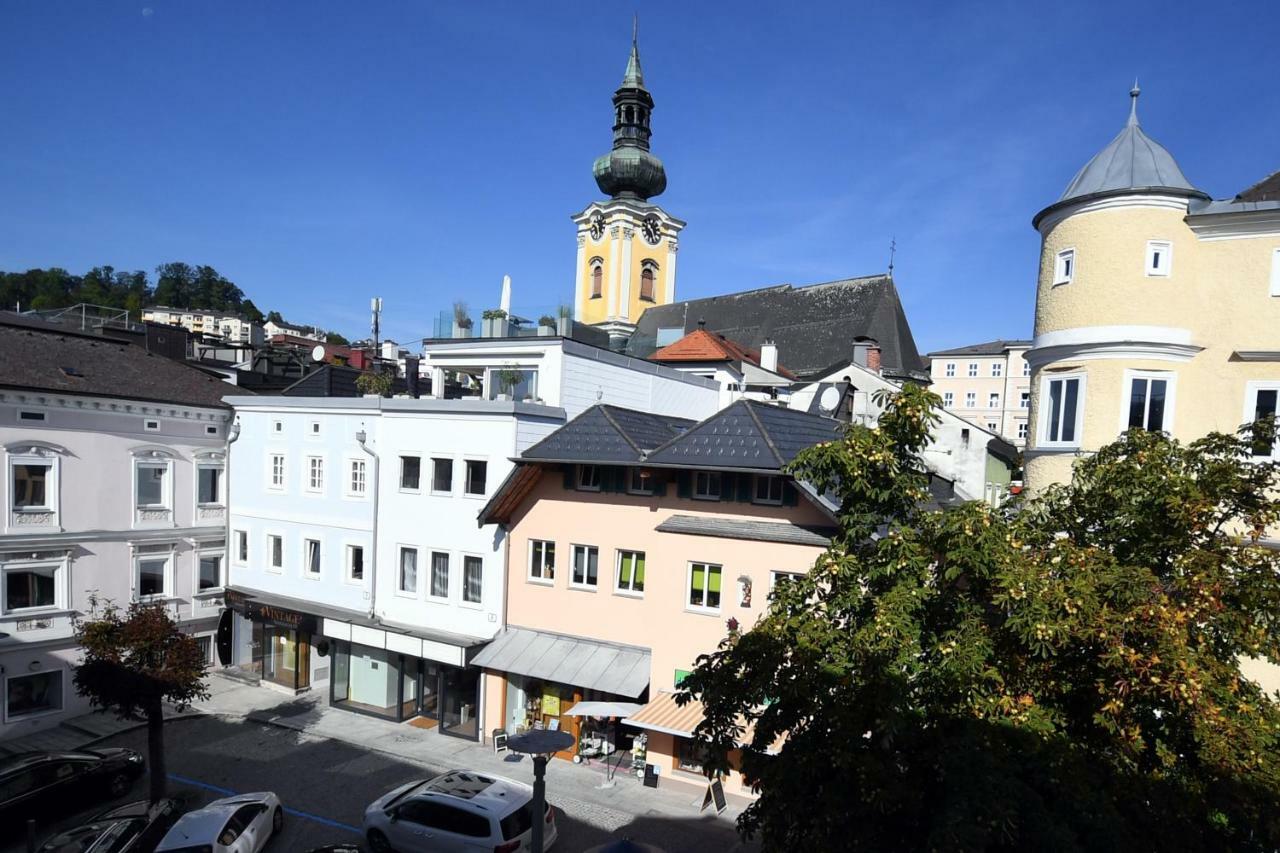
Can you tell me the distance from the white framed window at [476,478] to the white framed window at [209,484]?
40.7 ft

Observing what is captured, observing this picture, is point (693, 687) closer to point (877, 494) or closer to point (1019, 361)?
point (877, 494)

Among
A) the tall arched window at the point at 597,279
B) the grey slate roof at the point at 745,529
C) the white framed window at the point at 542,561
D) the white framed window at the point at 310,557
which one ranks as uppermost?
the tall arched window at the point at 597,279

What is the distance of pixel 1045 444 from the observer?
51.1 feet

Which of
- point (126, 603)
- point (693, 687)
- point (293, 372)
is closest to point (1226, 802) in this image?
point (693, 687)

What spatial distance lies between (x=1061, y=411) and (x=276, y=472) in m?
25.0

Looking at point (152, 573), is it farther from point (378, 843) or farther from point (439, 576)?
point (378, 843)

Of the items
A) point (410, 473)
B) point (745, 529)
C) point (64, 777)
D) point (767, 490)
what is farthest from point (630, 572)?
point (64, 777)

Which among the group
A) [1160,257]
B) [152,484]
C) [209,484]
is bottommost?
[209,484]

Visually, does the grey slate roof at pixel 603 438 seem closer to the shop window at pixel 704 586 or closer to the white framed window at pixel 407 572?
the shop window at pixel 704 586

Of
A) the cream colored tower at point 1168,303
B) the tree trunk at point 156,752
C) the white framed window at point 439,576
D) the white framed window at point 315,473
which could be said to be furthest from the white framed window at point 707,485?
the tree trunk at point 156,752

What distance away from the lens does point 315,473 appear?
2494 centimetres

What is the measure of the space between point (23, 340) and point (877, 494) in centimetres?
2840

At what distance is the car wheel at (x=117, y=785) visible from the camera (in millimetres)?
17656

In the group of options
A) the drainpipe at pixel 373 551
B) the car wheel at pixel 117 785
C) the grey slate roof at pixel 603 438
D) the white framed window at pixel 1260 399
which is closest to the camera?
the white framed window at pixel 1260 399
